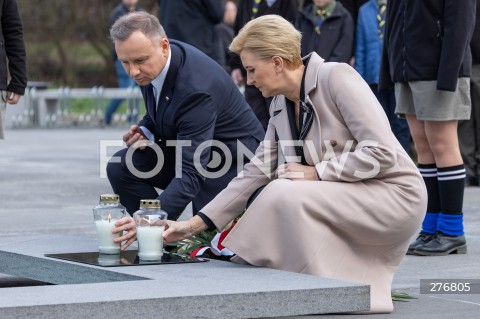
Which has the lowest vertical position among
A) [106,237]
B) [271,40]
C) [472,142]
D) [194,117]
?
[472,142]

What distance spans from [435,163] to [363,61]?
159 inches

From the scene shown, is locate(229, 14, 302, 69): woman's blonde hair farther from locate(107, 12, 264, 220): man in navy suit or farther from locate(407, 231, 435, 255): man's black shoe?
locate(407, 231, 435, 255): man's black shoe

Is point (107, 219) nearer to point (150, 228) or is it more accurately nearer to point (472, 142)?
point (150, 228)

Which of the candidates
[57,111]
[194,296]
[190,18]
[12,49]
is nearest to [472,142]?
[190,18]

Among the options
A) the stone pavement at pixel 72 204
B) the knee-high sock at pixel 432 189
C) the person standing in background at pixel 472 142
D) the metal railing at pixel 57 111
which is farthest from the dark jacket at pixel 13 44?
the metal railing at pixel 57 111

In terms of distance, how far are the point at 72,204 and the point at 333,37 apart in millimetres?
2796

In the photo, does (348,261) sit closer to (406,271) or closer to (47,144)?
(406,271)

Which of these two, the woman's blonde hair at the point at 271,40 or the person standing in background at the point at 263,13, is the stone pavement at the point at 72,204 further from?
the person standing in background at the point at 263,13

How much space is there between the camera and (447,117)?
6.66 metres

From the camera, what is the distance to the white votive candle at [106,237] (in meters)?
5.43

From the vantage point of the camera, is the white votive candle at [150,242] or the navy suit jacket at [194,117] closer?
the white votive candle at [150,242]

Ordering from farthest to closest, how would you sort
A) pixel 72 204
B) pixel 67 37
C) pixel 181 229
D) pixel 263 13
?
pixel 67 37 < pixel 263 13 < pixel 72 204 < pixel 181 229

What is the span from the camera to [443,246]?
6645mm

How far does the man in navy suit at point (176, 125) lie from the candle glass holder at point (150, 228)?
404 millimetres
